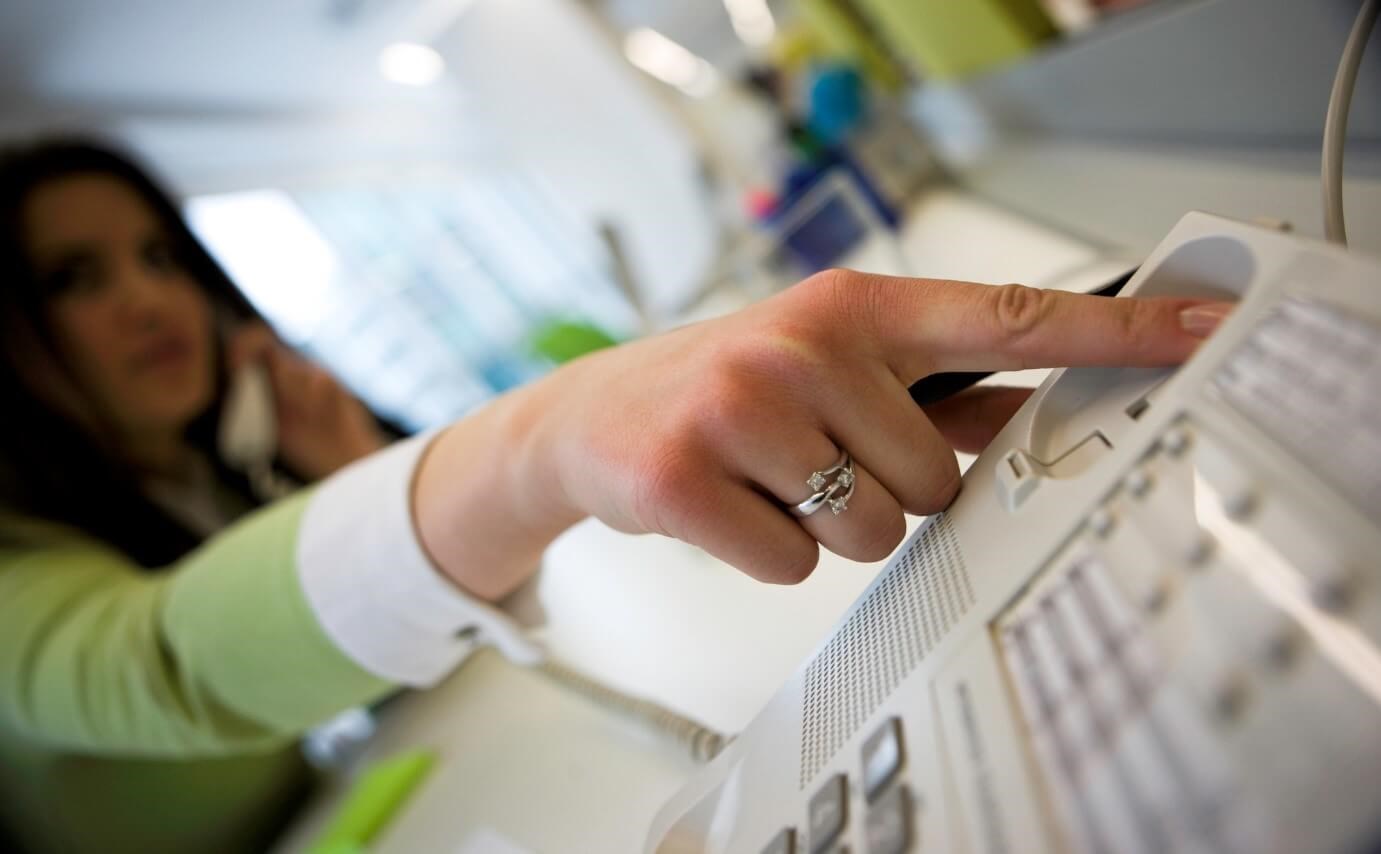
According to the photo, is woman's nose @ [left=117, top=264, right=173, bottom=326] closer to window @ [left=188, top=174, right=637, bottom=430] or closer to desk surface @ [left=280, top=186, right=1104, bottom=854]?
desk surface @ [left=280, top=186, right=1104, bottom=854]

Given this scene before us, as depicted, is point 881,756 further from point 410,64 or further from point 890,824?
point 410,64

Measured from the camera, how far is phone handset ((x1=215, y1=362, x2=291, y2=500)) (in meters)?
1.07

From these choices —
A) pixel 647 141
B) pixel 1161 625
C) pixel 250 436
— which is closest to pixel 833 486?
pixel 1161 625

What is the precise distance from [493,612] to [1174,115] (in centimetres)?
63

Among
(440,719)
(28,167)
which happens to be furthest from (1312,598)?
(28,167)

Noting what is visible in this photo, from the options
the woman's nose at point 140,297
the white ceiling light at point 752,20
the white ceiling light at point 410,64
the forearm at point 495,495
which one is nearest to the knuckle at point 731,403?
the forearm at point 495,495

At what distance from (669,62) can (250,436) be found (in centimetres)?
130

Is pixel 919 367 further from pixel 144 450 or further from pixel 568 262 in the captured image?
pixel 568 262

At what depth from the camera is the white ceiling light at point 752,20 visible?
171cm

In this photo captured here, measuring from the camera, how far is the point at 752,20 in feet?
5.81

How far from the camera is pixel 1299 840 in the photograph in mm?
127

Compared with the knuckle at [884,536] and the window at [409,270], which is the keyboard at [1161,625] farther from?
the window at [409,270]

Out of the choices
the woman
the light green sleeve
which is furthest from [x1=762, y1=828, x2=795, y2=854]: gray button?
the light green sleeve

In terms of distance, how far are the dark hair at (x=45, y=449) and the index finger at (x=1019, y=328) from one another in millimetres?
1073
